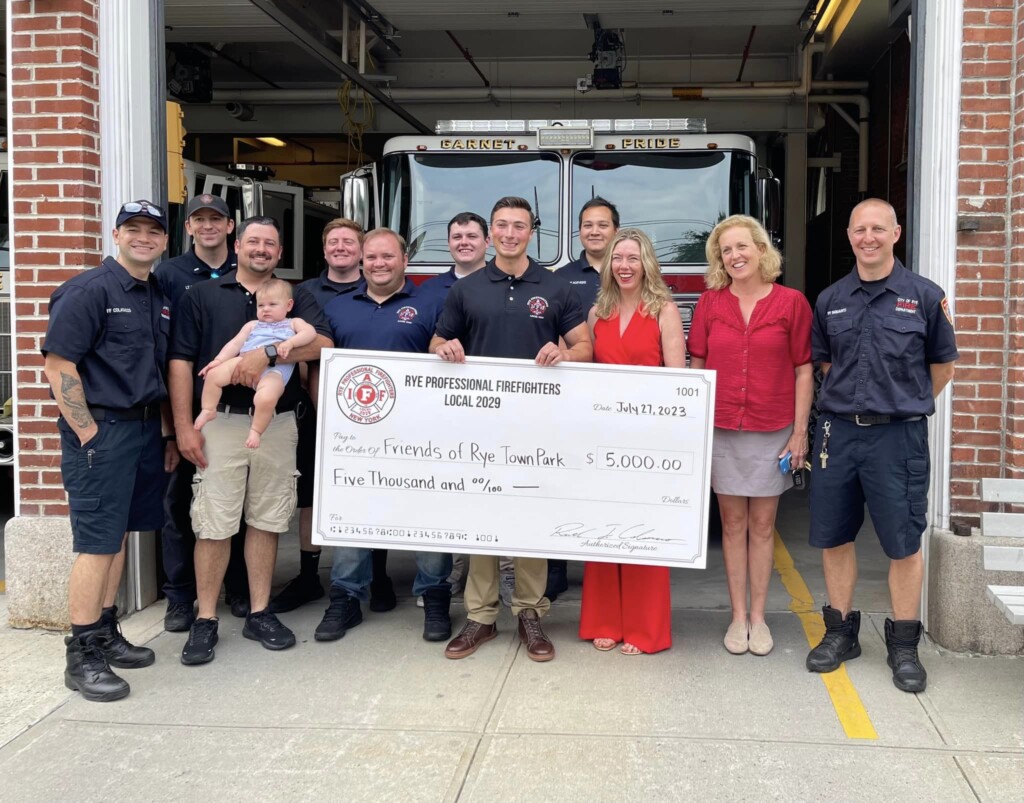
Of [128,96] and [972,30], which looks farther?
[128,96]

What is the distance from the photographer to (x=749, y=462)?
4.64 m

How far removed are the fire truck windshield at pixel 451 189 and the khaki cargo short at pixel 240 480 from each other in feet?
8.75

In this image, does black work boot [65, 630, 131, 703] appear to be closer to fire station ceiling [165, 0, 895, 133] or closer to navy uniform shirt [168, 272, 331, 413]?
navy uniform shirt [168, 272, 331, 413]

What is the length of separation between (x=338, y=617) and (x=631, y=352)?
77.6 inches

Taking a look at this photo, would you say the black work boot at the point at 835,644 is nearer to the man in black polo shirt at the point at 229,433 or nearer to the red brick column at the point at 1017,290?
the red brick column at the point at 1017,290

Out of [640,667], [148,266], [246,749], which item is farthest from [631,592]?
[148,266]

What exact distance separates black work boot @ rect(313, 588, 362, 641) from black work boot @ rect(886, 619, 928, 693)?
8.49 ft

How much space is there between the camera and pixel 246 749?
3.74 metres

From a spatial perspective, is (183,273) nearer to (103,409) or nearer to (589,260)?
(103,409)

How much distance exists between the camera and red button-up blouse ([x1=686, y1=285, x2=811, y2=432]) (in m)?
4.54

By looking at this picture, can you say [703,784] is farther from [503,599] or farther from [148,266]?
[148,266]

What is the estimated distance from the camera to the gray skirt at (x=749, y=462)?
462 cm

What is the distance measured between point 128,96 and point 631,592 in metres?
3.61

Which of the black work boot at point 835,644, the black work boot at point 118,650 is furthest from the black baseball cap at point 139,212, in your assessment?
the black work boot at point 835,644
